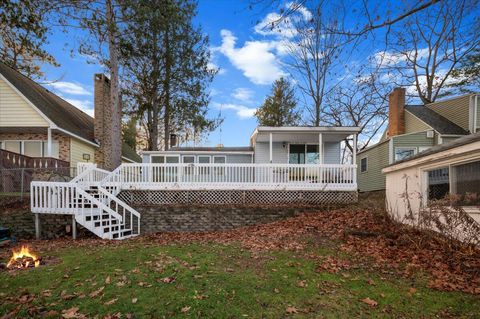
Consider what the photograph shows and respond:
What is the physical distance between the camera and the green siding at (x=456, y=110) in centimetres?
1603

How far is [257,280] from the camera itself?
4684mm

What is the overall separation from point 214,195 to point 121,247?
488 cm

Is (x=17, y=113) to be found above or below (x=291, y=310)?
above

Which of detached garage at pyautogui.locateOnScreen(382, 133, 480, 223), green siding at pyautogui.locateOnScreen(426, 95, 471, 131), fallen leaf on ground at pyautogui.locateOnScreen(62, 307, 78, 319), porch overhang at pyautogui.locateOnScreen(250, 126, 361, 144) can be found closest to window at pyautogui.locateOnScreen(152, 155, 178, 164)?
porch overhang at pyautogui.locateOnScreen(250, 126, 361, 144)

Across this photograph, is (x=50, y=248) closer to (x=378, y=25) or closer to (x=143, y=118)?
(x=378, y=25)

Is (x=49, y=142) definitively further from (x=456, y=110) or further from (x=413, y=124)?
(x=456, y=110)

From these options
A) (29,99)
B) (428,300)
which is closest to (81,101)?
(29,99)

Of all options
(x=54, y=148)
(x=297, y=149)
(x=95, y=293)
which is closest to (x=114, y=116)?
(x=54, y=148)

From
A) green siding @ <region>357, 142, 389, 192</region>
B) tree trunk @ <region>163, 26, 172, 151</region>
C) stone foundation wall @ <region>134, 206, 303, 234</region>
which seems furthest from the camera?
tree trunk @ <region>163, 26, 172, 151</region>

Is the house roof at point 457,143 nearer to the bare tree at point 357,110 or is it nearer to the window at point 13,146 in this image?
the bare tree at point 357,110

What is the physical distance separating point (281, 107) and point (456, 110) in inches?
615

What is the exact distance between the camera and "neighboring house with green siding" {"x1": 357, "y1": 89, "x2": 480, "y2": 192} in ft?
51.4

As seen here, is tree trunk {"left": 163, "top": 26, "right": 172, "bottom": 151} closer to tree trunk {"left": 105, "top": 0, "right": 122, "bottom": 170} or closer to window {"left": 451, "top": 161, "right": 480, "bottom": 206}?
tree trunk {"left": 105, "top": 0, "right": 122, "bottom": 170}

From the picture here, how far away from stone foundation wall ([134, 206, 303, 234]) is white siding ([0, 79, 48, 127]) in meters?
7.70
